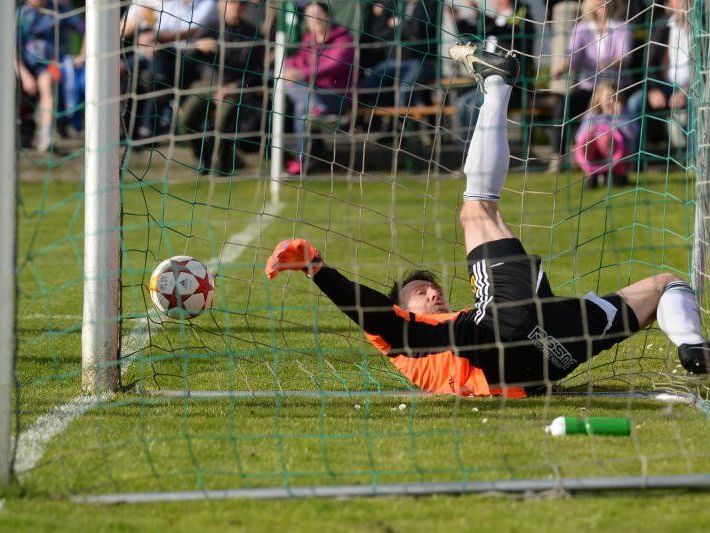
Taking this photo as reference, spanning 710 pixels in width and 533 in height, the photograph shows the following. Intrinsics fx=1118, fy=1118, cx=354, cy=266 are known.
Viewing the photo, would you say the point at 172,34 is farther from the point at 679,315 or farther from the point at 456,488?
the point at 456,488

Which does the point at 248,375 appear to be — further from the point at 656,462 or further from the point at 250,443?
the point at 656,462

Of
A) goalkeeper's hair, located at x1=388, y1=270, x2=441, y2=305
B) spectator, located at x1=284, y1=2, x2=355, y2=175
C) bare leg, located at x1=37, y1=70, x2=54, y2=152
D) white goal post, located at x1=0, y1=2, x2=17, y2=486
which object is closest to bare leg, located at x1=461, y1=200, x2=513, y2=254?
goalkeeper's hair, located at x1=388, y1=270, x2=441, y2=305

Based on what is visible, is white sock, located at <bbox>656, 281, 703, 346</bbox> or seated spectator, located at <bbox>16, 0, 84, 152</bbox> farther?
seated spectator, located at <bbox>16, 0, 84, 152</bbox>

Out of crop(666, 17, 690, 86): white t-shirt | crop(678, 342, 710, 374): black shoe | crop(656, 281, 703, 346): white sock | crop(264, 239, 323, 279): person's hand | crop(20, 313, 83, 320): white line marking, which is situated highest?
crop(666, 17, 690, 86): white t-shirt

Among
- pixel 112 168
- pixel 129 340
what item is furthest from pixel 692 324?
pixel 129 340

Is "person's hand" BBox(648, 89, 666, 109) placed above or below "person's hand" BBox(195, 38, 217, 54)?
above

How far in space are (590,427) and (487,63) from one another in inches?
78.7

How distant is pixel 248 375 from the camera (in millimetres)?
6145

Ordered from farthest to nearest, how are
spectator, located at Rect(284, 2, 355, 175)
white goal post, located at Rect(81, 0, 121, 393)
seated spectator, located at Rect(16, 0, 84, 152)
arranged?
seated spectator, located at Rect(16, 0, 84, 152), spectator, located at Rect(284, 2, 355, 175), white goal post, located at Rect(81, 0, 121, 393)

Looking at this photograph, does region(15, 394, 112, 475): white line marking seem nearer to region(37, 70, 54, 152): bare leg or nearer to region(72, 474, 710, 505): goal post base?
region(72, 474, 710, 505): goal post base

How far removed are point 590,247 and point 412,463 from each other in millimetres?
7208

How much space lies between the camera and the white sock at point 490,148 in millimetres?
5605

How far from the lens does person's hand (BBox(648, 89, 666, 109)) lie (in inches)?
530

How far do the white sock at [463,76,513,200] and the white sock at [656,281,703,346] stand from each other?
3.25 feet
